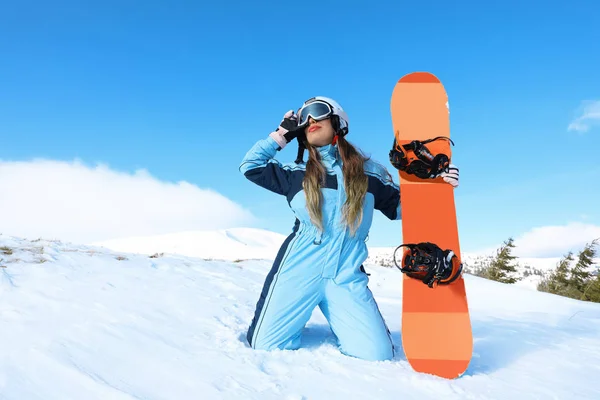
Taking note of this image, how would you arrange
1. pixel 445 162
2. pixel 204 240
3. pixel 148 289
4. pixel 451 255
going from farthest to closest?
pixel 204 240
pixel 148 289
pixel 445 162
pixel 451 255

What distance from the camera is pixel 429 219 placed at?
3100 mm

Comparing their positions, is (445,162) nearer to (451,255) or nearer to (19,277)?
(451,255)

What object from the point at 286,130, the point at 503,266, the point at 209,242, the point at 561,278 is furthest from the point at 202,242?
the point at 286,130

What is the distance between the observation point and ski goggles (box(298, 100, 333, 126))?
3191mm

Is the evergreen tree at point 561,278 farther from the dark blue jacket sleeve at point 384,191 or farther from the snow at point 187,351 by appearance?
the dark blue jacket sleeve at point 384,191

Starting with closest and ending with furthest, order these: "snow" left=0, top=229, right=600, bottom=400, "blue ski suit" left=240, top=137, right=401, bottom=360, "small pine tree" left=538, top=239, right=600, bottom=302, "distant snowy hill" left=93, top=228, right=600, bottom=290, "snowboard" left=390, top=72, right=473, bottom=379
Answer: "snow" left=0, top=229, right=600, bottom=400 < "snowboard" left=390, top=72, right=473, bottom=379 < "blue ski suit" left=240, top=137, right=401, bottom=360 < "small pine tree" left=538, top=239, right=600, bottom=302 < "distant snowy hill" left=93, top=228, right=600, bottom=290

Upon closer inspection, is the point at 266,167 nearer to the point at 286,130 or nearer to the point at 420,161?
the point at 286,130

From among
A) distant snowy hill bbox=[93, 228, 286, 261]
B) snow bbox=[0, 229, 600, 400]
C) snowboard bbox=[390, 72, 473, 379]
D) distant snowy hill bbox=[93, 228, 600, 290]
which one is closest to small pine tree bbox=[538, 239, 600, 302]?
distant snowy hill bbox=[93, 228, 600, 290]

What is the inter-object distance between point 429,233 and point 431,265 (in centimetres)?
34

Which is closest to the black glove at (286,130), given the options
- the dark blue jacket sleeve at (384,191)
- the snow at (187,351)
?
the dark blue jacket sleeve at (384,191)

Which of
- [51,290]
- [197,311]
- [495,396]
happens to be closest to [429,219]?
[495,396]

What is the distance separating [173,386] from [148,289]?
211 cm

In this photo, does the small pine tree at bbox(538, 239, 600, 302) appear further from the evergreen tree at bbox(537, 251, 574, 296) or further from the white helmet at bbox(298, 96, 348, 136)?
the white helmet at bbox(298, 96, 348, 136)

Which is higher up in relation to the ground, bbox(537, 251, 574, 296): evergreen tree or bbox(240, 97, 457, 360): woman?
bbox(537, 251, 574, 296): evergreen tree
